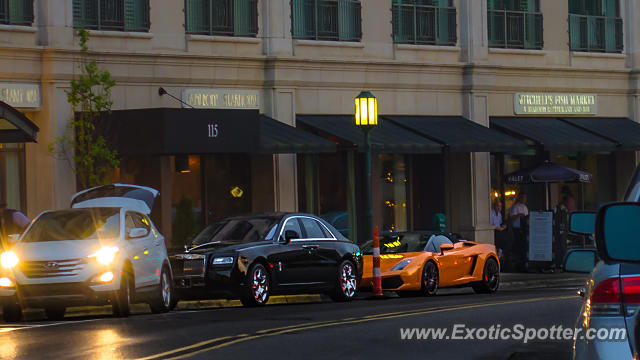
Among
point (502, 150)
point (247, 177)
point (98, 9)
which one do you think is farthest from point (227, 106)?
point (502, 150)

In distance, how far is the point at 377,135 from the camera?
28953 millimetres

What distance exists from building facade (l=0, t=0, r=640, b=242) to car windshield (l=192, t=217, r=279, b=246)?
724cm

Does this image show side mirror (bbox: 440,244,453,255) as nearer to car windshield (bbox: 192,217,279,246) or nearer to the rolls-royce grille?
car windshield (bbox: 192,217,279,246)

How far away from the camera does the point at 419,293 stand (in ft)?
70.6

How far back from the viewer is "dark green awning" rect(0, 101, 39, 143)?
2250cm

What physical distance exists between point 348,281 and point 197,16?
984 cm

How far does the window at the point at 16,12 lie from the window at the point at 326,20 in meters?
6.63

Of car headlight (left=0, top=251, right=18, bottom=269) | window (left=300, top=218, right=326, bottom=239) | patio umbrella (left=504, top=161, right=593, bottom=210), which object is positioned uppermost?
patio umbrella (left=504, top=161, right=593, bottom=210)

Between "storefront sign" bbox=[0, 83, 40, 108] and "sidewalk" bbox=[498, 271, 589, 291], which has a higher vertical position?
"storefront sign" bbox=[0, 83, 40, 108]

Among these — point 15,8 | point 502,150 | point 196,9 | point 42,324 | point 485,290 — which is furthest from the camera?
point 502,150

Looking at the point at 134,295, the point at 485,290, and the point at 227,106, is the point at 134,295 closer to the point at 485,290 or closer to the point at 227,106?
the point at 485,290

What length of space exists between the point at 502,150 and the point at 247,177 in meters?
6.63

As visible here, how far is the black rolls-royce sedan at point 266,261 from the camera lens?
18.2 meters

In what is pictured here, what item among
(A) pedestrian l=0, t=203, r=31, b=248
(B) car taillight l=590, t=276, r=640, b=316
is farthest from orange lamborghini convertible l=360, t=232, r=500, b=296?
(B) car taillight l=590, t=276, r=640, b=316
